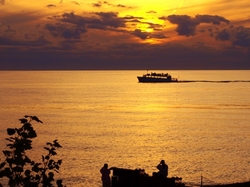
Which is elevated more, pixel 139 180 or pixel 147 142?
pixel 139 180

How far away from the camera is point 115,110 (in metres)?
111

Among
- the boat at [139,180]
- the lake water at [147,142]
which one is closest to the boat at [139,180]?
the boat at [139,180]

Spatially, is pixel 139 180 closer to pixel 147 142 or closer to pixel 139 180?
pixel 139 180

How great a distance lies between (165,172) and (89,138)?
40.0 metres

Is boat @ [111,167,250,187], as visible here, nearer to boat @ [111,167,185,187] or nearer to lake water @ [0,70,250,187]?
boat @ [111,167,185,187]

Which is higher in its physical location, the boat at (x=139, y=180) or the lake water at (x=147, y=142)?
the boat at (x=139, y=180)

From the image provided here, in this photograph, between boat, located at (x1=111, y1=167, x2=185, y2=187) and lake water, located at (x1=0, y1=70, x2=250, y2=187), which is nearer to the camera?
boat, located at (x1=111, y1=167, x2=185, y2=187)

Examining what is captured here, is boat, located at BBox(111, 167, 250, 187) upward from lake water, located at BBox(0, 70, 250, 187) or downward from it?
upward

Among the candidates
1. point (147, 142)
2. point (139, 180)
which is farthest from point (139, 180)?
point (147, 142)

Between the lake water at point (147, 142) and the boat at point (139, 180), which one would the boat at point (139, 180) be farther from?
the lake water at point (147, 142)

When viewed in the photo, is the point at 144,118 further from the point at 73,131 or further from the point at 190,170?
the point at 190,170

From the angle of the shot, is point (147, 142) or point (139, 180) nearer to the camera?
point (139, 180)

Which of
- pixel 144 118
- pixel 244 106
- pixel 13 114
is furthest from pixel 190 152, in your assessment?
pixel 244 106

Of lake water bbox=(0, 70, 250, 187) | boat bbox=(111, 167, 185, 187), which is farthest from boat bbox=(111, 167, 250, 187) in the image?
lake water bbox=(0, 70, 250, 187)
